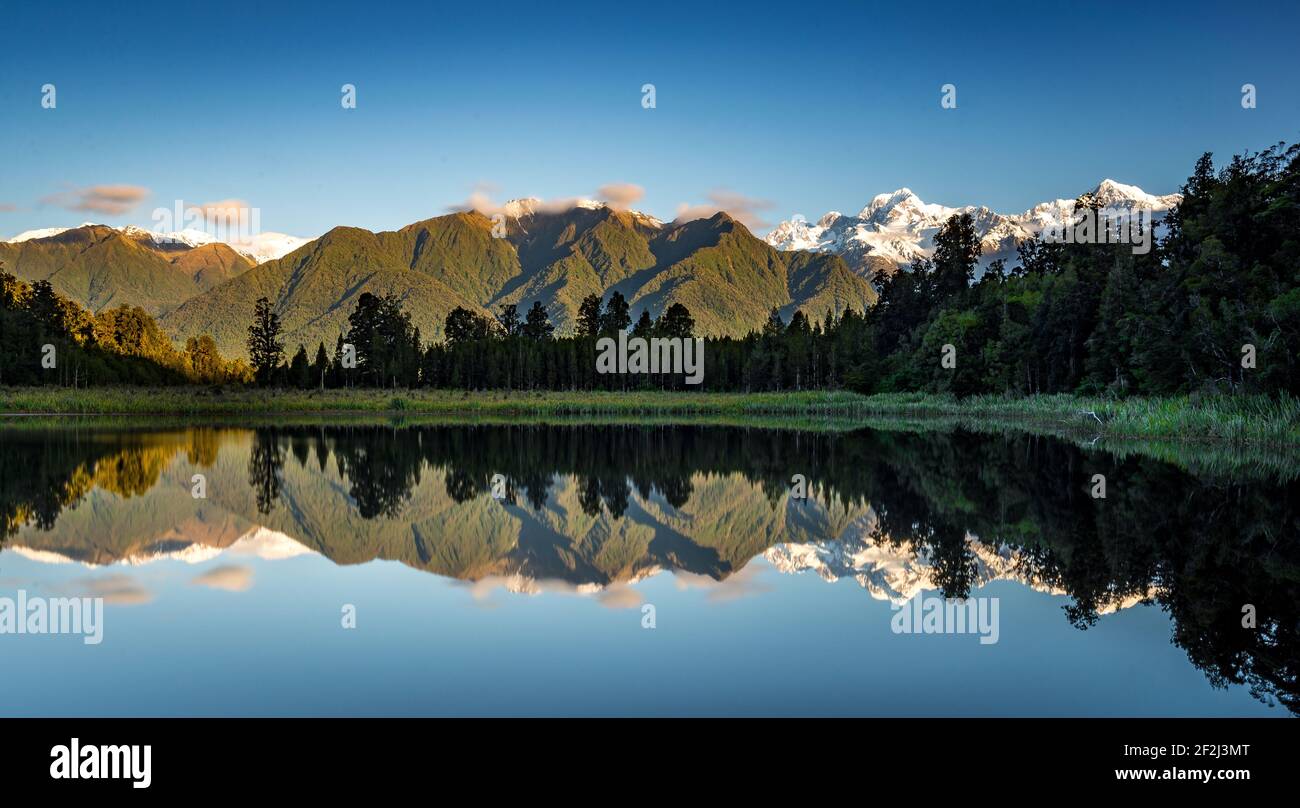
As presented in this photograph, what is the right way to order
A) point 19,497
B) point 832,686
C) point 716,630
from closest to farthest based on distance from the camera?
point 832,686, point 716,630, point 19,497

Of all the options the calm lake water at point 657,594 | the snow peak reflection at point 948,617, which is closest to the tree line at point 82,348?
the calm lake water at point 657,594

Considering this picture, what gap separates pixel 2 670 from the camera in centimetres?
732

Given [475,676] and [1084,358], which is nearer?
[475,676]

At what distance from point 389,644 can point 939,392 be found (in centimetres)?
7222

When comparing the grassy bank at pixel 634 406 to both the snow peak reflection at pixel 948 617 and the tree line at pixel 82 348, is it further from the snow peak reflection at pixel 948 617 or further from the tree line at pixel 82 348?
the snow peak reflection at pixel 948 617

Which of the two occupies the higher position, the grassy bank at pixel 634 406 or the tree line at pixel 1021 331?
the tree line at pixel 1021 331

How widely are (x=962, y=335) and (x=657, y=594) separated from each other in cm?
7115

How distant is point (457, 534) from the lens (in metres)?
13.9

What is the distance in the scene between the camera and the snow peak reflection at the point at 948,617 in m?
8.57

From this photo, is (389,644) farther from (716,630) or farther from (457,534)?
(457,534)

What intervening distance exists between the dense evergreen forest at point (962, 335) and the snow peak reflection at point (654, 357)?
10.9 feet

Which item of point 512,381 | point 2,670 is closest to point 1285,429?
point 2,670

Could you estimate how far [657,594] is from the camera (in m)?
10.3
